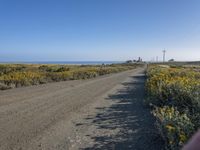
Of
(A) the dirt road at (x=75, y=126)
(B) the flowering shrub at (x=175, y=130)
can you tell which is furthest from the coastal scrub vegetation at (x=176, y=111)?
(A) the dirt road at (x=75, y=126)

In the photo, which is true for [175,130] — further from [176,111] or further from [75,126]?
[75,126]

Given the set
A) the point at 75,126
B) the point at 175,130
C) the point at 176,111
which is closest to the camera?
the point at 175,130

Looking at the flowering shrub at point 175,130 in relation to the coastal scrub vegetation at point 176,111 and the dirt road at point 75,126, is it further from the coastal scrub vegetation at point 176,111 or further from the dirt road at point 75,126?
the dirt road at point 75,126

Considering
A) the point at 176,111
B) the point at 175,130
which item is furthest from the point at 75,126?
the point at 175,130

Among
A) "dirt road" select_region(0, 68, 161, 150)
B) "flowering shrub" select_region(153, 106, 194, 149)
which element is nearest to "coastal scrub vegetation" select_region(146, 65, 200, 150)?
"flowering shrub" select_region(153, 106, 194, 149)

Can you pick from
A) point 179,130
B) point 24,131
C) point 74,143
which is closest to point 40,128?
point 24,131

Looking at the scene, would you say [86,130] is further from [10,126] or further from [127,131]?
[10,126]

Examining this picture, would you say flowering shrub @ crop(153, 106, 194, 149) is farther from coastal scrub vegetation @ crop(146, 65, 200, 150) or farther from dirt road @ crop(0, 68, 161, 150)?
dirt road @ crop(0, 68, 161, 150)

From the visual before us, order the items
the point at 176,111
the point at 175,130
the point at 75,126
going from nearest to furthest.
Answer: the point at 175,130
the point at 176,111
the point at 75,126

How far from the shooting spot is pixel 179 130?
545 cm

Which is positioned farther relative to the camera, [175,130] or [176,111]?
[176,111]

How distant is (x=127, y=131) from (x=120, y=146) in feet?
4.38

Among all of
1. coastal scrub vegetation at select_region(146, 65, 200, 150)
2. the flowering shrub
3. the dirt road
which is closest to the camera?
the flowering shrub

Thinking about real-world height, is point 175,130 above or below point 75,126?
above
